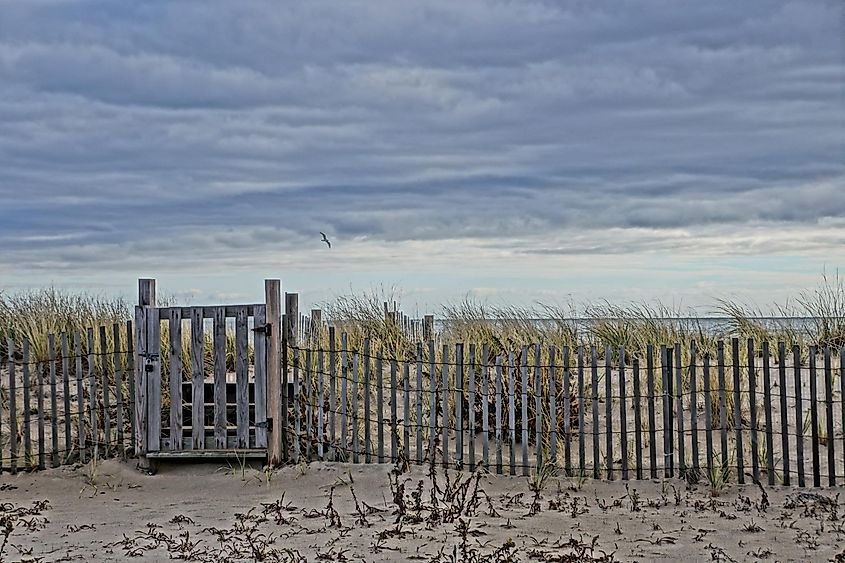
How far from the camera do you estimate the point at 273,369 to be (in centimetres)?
933

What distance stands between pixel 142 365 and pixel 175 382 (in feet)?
1.16

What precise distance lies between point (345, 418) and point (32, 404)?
5.02 meters

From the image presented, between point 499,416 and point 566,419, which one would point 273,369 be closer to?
point 499,416

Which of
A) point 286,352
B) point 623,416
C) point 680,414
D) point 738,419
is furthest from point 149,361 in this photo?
point 738,419

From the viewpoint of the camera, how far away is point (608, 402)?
8.71 meters

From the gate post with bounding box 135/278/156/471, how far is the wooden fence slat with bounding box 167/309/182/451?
237 mm

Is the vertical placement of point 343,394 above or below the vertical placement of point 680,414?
above

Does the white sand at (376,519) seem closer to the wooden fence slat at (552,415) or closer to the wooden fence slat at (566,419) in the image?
the wooden fence slat at (566,419)

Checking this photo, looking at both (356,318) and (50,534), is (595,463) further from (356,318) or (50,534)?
(356,318)

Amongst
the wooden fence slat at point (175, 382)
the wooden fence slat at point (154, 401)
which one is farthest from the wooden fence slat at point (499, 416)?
the wooden fence slat at point (154, 401)

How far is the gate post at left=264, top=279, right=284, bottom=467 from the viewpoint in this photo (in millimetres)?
9297

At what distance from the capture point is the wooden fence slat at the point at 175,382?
30.9 ft

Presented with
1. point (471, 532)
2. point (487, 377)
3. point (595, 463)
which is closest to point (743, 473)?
point (595, 463)

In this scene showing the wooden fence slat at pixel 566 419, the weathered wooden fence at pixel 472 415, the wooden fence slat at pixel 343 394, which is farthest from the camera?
the wooden fence slat at pixel 343 394
